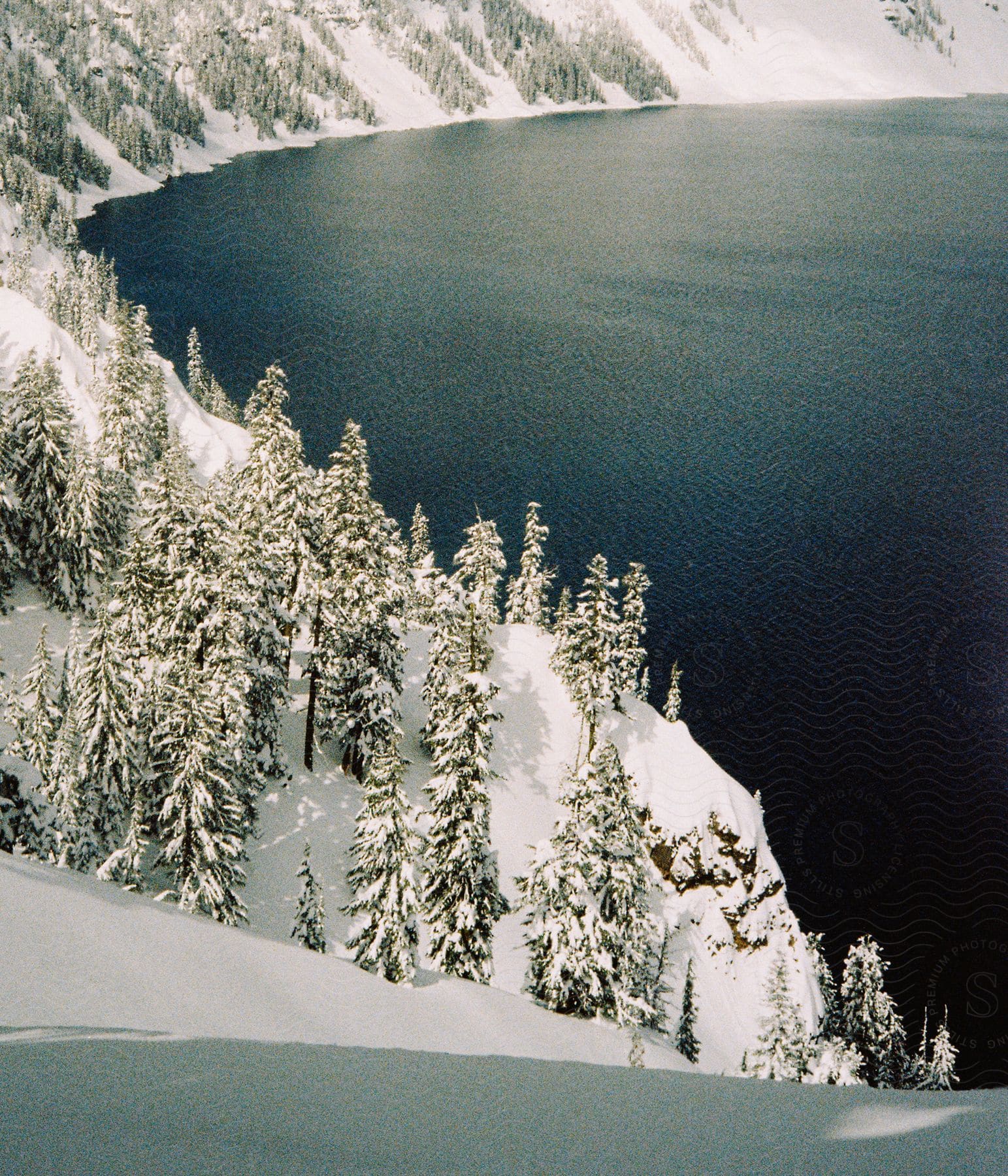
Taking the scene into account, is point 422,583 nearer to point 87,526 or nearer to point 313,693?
point 313,693

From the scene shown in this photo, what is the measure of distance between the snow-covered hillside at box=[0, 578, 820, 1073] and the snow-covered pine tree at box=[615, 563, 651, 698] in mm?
2564

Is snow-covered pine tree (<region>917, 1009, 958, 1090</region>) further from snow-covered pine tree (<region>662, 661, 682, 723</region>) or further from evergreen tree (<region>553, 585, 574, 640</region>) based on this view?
evergreen tree (<region>553, 585, 574, 640</region>)

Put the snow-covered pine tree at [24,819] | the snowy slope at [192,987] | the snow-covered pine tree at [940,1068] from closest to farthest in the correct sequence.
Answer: the snowy slope at [192,987] → the snow-covered pine tree at [24,819] → the snow-covered pine tree at [940,1068]

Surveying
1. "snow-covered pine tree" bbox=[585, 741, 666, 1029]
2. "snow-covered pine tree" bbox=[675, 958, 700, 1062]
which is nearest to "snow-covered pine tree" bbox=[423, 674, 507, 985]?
"snow-covered pine tree" bbox=[585, 741, 666, 1029]

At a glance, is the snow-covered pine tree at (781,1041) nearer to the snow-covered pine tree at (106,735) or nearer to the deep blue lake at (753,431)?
the deep blue lake at (753,431)

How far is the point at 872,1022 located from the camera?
31.4 m

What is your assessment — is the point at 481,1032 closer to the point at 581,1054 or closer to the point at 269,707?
the point at 581,1054

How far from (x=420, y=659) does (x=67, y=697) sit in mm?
18844

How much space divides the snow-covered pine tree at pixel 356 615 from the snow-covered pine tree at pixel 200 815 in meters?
7.52

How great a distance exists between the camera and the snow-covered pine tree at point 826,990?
33.4 m

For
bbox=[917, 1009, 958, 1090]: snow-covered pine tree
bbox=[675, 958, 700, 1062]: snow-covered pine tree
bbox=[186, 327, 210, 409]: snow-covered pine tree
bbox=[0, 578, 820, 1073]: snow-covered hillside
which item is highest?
bbox=[186, 327, 210, 409]: snow-covered pine tree

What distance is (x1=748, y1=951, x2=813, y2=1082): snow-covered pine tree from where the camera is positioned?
92.1ft

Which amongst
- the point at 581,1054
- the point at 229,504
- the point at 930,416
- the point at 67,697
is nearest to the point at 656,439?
the point at 930,416

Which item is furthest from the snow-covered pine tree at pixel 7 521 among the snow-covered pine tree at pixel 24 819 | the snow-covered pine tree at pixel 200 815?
the snow-covered pine tree at pixel 24 819
